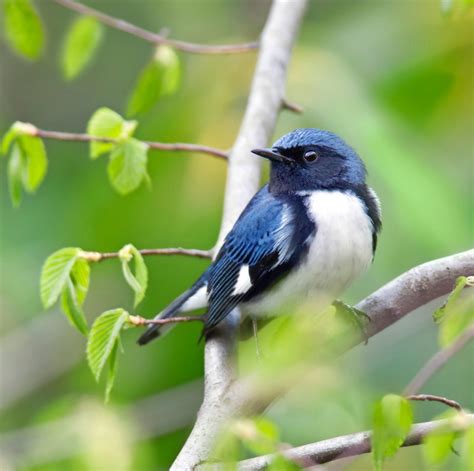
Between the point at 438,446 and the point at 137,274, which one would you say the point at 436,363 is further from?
the point at 137,274

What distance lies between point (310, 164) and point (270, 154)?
6.7 inches

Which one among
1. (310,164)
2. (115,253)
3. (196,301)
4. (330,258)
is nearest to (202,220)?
(196,301)

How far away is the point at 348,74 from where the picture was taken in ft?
12.7

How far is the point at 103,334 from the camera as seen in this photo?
201cm

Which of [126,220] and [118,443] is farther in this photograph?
[126,220]

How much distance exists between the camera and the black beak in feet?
9.73

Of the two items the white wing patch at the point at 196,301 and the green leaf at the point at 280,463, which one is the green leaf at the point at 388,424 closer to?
the green leaf at the point at 280,463

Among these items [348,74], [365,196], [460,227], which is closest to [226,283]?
[365,196]

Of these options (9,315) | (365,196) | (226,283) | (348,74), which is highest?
(348,74)

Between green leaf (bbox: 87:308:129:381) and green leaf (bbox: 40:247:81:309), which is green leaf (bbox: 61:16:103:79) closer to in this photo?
green leaf (bbox: 40:247:81:309)

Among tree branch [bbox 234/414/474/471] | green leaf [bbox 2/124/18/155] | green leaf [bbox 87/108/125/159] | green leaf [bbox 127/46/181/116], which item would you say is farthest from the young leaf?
tree branch [bbox 234/414/474/471]

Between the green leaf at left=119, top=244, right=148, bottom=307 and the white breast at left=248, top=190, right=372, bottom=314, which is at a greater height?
the green leaf at left=119, top=244, right=148, bottom=307

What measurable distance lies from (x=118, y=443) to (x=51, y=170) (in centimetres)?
298

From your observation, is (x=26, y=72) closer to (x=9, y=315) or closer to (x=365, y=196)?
(x=9, y=315)
